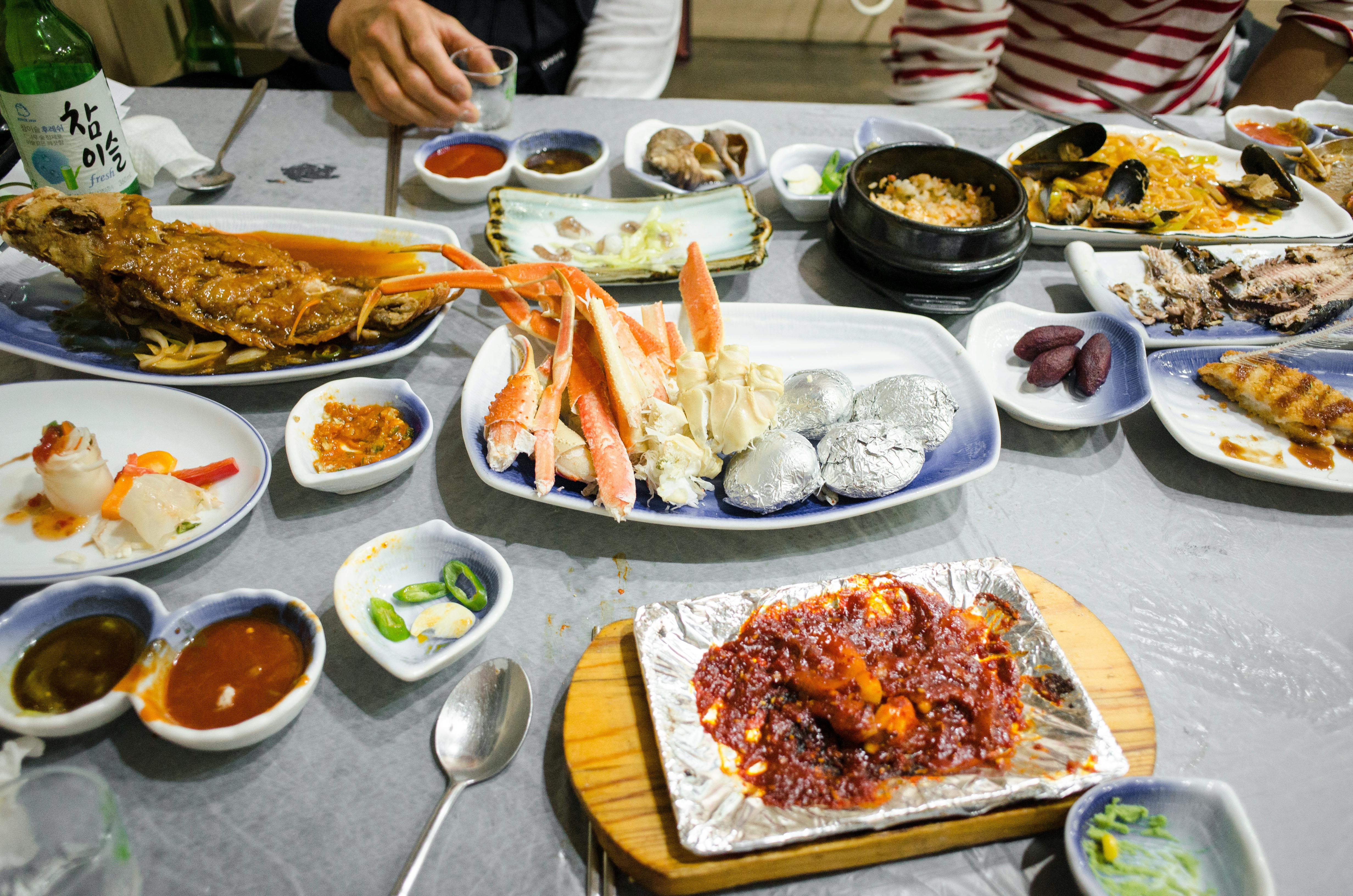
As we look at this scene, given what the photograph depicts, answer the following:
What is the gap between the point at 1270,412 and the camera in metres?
1.98

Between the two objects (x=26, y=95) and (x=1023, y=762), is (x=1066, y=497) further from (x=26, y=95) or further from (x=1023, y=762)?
(x=26, y=95)

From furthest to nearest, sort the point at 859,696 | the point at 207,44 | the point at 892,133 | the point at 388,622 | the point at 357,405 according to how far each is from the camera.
Answer: the point at 207,44 < the point at 892,133 < the point at 357,405 < the point at 388,622 < the point at 859,696

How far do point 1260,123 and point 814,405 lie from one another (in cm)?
316

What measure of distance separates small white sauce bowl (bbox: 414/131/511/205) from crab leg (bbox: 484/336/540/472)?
124 centimetres

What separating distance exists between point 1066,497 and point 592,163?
6.73 ft

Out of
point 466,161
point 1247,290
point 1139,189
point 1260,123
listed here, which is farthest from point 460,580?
point 1260,123

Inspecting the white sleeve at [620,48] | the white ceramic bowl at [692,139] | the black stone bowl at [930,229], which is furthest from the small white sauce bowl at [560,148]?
the black stone bowl at [930,229]

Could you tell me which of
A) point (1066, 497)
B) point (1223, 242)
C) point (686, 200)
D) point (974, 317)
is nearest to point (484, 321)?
point (686, 200)

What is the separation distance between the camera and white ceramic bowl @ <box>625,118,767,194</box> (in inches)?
107

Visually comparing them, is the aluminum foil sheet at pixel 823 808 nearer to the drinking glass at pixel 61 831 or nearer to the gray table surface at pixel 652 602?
the gray table surface at pixel 652 602

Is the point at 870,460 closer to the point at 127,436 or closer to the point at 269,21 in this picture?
the point at 127,436

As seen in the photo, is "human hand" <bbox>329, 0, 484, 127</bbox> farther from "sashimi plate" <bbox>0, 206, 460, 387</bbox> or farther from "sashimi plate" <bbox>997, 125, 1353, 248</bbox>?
"sashimi plate" <bbox>997, 125, 1353, 248</bbox>

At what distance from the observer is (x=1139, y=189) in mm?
2734

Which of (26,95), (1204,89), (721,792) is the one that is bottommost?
(721,792)
